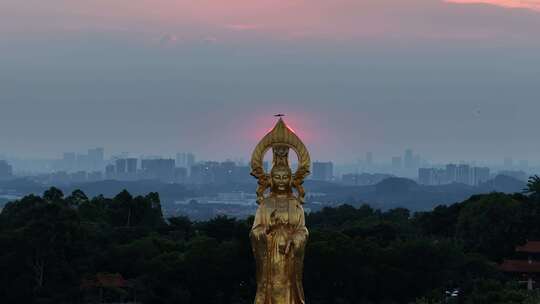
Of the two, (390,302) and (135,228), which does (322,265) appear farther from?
(135,228)

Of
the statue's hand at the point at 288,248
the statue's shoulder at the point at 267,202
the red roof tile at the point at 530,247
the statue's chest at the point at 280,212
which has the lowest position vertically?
the red roof tile at the point at 530,247

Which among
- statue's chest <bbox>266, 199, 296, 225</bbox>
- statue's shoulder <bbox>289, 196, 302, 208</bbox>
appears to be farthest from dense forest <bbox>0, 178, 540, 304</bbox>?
statue's chest <bbox>266, 199, 296, 225</bbox>

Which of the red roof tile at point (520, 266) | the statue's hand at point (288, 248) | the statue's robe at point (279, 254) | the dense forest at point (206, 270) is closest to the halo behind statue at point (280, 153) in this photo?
the statue's robe at point (279, 254)

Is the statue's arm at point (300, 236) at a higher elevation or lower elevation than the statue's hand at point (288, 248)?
higher

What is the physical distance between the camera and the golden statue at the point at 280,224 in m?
16.6

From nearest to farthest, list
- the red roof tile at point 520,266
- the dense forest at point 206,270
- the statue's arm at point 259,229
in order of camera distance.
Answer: the statue's arm at point 259,229, the dense forest at point 206,270, the red roof tile at point 520,266

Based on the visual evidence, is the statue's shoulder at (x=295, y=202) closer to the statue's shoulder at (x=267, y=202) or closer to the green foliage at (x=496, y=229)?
the statue's shoulder at (x=267, y=202)

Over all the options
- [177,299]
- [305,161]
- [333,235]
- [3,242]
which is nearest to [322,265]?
[333,235]

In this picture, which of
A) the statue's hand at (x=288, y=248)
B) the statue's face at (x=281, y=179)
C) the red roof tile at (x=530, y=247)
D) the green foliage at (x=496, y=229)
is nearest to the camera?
the statue's hand at (x=288, y=248)

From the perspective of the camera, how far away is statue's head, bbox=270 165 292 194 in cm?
1681

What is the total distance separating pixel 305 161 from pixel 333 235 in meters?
17.4

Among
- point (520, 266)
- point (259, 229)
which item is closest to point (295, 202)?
point (259, 229)

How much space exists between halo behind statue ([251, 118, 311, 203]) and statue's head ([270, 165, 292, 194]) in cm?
7

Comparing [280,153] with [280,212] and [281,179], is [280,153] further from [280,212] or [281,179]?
[280,212]
